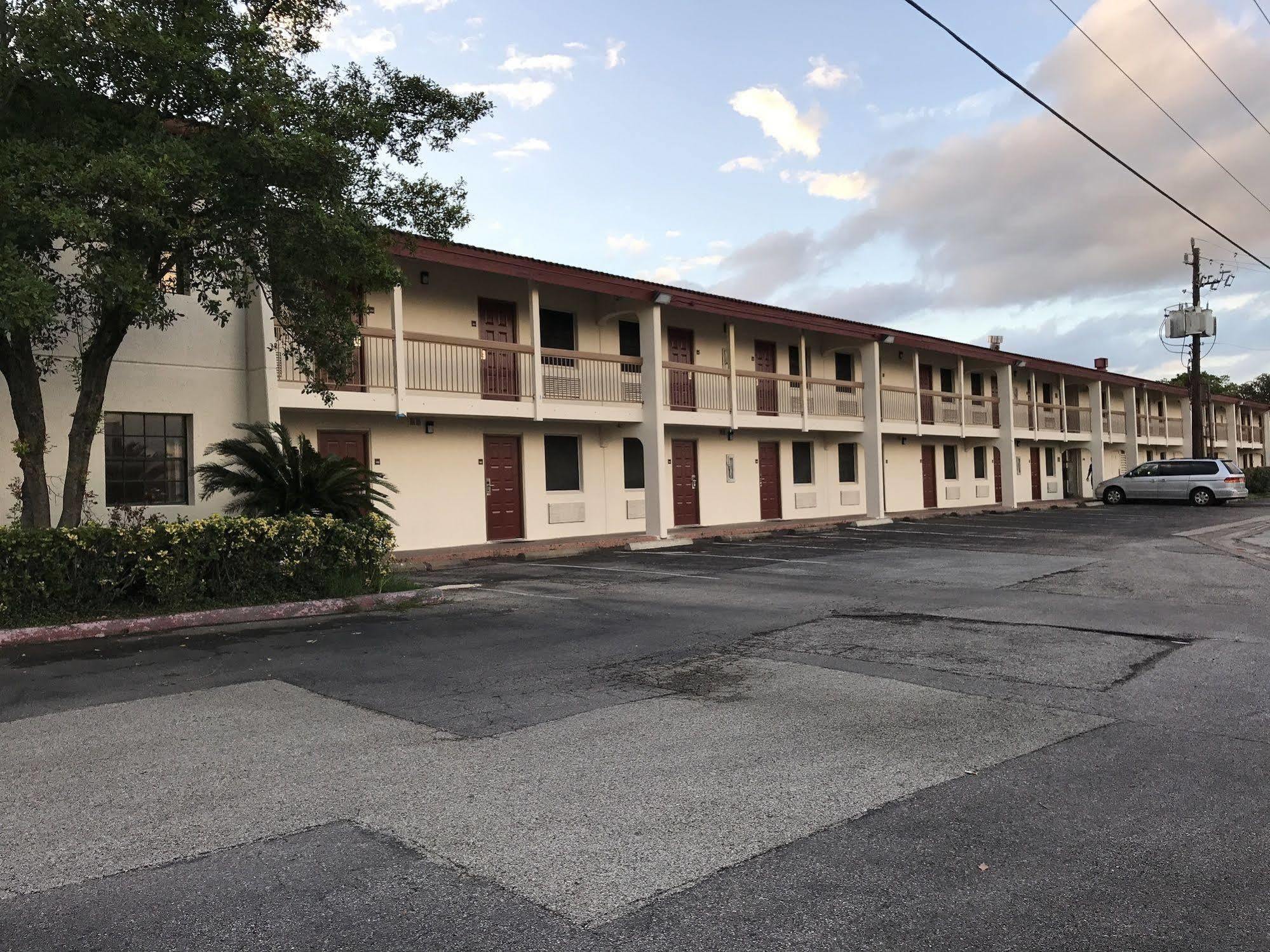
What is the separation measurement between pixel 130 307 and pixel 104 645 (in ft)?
10.5

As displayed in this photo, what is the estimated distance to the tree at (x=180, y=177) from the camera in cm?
835

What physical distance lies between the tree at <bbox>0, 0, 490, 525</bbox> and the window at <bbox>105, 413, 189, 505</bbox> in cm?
209

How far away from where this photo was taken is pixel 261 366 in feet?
47.4

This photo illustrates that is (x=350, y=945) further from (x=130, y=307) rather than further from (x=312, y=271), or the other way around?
(x=312, y=271)

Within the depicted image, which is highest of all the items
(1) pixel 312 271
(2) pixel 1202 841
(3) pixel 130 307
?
(1) pixel 312 271

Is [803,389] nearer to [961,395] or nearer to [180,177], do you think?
[961,395]

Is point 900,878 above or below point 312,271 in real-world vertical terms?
below

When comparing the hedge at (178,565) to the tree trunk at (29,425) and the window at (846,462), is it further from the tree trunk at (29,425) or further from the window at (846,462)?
the window at (846,462)

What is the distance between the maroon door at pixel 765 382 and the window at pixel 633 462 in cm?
351

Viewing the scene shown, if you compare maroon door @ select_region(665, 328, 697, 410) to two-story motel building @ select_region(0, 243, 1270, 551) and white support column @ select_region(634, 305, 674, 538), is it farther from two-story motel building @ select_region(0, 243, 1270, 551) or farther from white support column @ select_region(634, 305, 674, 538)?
white support column @ select_region(634, 305, 674, 538)

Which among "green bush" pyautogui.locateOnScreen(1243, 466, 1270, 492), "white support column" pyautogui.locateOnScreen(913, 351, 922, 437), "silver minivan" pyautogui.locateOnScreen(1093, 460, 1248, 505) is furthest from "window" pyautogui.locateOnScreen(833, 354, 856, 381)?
"green bush" pyautogui.locateOnScreen(1243, 466, 1270, 492)

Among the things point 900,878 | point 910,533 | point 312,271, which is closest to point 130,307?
point 312,271

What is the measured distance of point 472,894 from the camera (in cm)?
338

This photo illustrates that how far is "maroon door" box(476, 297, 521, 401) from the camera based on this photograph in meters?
18.5
